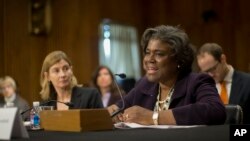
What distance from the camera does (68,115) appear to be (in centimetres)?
224

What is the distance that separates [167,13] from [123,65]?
154 cm

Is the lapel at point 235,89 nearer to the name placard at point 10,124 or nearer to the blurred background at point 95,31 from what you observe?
the name placard at point 10,124

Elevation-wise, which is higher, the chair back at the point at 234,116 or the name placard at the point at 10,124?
the name placard at the point at 10,124

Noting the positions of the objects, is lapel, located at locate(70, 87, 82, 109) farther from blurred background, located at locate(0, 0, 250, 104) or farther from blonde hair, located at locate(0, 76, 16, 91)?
blurred background, located at locate(0, 0, 250, 104)

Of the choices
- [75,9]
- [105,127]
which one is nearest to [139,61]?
[75,9]

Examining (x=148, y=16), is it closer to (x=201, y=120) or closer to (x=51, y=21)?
(x=51, y=21)

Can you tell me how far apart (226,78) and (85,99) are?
1.52 metres

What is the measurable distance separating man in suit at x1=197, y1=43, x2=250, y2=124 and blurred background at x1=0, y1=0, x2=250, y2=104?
440 centimetres

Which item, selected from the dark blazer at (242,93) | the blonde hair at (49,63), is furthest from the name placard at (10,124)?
the dark blazer at (242,93)

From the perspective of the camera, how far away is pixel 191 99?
2965 millimetres

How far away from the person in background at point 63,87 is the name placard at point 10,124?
7.09 ft

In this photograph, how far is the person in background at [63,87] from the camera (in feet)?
13.7

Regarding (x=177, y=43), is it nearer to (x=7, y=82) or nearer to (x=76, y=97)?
(x=76, y=97)

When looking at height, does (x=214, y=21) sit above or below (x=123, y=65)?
above
